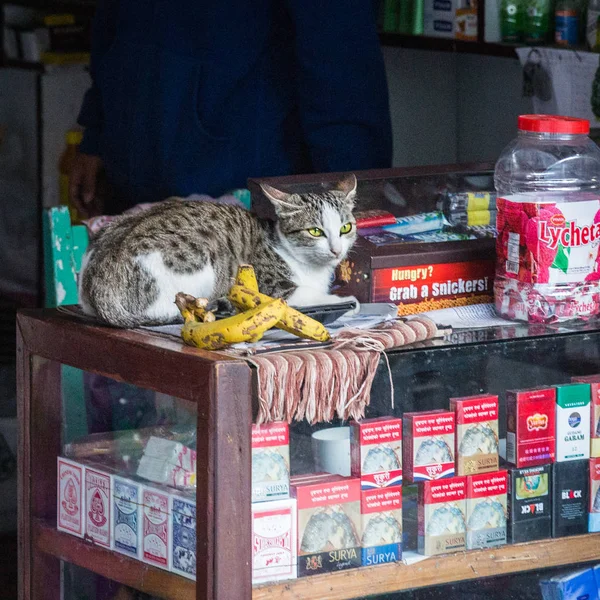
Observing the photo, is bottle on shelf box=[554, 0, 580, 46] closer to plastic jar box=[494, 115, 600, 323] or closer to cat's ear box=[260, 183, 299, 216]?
plastic jar box=[494, 115, 600, 323]

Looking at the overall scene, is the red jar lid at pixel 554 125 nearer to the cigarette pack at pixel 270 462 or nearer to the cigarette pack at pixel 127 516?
the cigarette pack at pixel 270 462

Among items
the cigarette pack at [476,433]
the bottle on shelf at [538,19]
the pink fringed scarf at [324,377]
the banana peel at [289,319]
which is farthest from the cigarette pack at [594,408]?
the bottle on shelf at [538,19]

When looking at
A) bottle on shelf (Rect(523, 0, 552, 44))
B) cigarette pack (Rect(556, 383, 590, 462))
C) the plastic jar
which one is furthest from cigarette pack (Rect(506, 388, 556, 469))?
bottle on shelf (Rect(523, 0, 552, 44))

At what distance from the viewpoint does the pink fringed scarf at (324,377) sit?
5.01 feet

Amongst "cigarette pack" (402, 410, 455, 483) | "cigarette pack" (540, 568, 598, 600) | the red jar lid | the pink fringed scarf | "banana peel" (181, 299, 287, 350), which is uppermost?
the red jar lid

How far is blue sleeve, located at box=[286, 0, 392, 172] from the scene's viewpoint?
2.71 metres

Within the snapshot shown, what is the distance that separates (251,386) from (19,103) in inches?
126

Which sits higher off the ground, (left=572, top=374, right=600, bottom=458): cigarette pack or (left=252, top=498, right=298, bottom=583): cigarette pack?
(left=572, top=374, right=600, bottom=458): cigarette pack

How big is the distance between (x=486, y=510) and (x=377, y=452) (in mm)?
210

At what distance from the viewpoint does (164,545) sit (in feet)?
5.35

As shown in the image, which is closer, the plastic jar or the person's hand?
the plastic jar

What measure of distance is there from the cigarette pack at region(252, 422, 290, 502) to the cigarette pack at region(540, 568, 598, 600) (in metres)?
0.47

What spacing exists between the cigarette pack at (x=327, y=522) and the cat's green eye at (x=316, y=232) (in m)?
0.42

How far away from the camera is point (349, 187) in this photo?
1.95 metres
